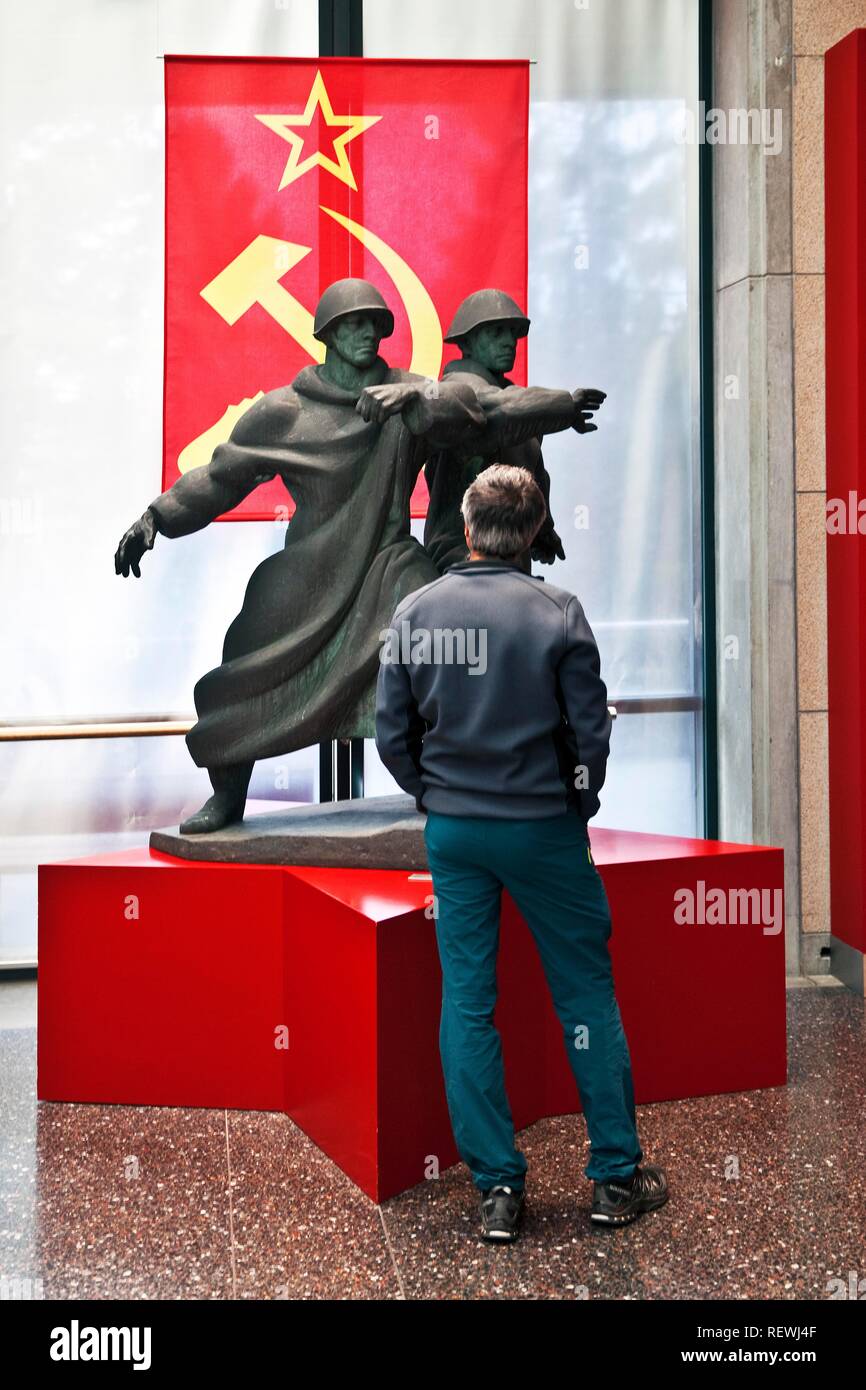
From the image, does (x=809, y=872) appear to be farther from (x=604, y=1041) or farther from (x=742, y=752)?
(x=604, y=1041)

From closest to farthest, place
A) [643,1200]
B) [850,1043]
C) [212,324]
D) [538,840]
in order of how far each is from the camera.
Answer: [538,840]
[643,1200]
[850,1043]
[212,324]

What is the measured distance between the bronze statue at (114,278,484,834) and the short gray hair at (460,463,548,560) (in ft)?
3.37

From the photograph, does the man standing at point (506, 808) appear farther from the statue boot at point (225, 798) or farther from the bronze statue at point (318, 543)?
the statue boot at point (225, 798)

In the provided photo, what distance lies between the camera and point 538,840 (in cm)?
291

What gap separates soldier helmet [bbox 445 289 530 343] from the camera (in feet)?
13.4

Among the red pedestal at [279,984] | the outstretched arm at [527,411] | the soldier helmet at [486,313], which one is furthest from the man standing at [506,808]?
the soldier helmet at [486,313]

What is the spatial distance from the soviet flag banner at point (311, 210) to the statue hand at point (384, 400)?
4.27 ft

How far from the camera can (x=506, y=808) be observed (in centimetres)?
292

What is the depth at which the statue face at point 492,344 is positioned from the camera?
413 centimetres

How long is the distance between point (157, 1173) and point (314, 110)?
3760mm

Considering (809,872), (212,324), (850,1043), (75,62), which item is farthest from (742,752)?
(75,62)

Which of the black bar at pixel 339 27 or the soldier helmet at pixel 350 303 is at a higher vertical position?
the black bar at pixel 339 27
